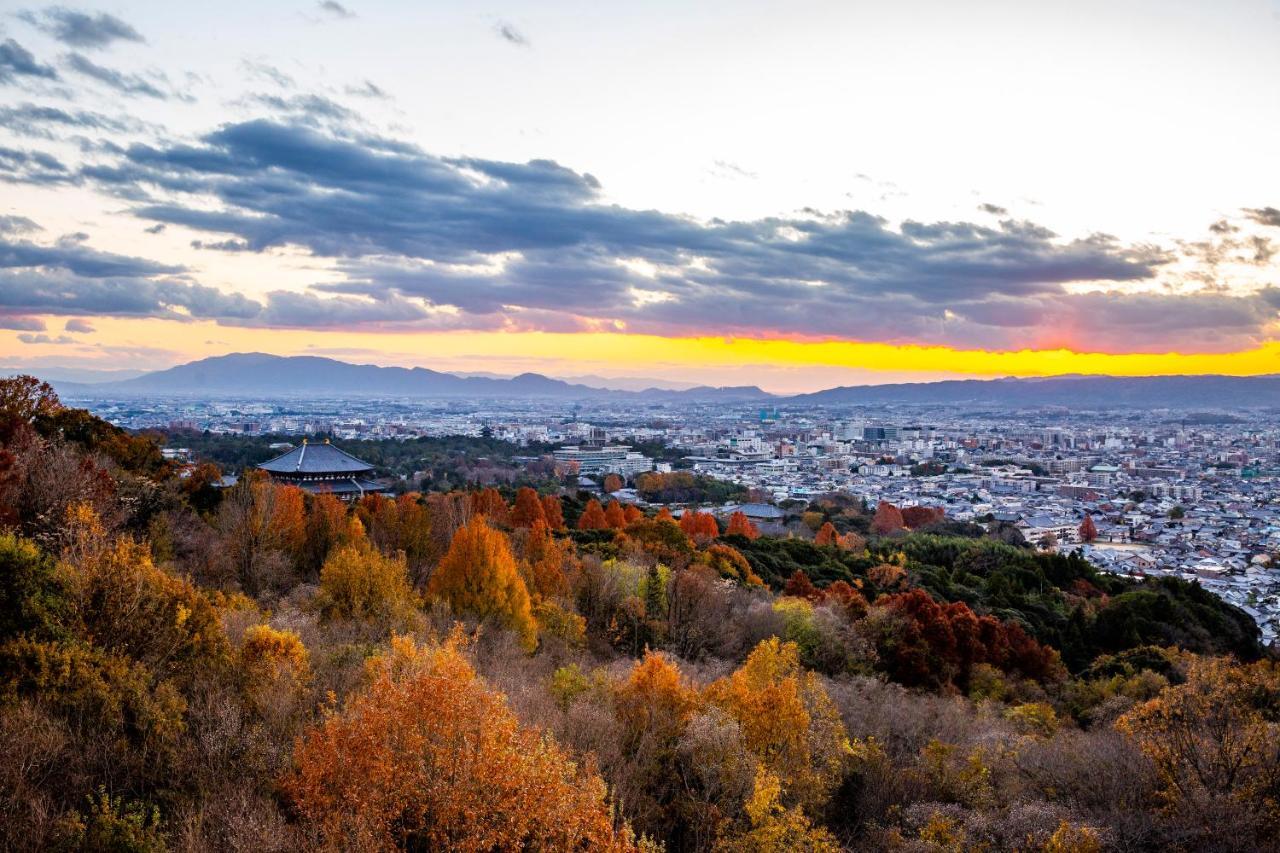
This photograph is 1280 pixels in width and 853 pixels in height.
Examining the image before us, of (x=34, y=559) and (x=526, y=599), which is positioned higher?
(x=34, y=559)

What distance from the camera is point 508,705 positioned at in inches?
500

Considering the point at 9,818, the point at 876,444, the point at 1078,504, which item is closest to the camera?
the point at 9,818

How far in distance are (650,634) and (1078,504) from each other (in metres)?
72.8

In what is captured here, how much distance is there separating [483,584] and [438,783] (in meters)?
12.5

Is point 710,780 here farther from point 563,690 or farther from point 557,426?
point 557,426

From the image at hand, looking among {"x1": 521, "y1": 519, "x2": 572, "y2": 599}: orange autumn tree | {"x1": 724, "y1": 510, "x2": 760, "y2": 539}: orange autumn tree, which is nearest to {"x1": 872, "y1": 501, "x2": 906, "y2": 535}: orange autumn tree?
{"x1": 724, "y1": 510, "x2": 760, "y2": 539}: orange autumn tree

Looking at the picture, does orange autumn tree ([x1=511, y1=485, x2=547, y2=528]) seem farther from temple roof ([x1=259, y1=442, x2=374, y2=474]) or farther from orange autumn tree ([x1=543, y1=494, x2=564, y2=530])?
temple roof ([x1=259, y1=442, x2=374, y2=474])

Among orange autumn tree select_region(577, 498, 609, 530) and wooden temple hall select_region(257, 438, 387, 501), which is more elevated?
wooden temple hall select_region(257, 438, 387, 501)

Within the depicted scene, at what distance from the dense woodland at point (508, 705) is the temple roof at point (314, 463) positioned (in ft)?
46.0

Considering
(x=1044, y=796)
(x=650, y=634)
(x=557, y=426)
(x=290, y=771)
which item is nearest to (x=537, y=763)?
(x=290, y=771)

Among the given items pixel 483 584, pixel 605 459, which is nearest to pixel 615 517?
pixel 483 584

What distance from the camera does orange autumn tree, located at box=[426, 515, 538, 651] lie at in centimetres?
2048

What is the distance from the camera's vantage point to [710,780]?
12.7 meters

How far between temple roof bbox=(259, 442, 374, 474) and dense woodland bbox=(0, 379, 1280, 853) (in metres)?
14.0
